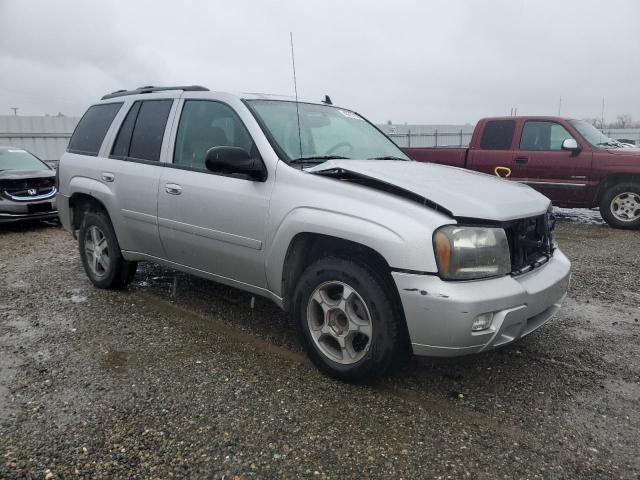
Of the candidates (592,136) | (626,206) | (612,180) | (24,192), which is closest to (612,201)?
(626,206)

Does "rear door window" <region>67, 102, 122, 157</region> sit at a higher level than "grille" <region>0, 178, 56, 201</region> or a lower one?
higher

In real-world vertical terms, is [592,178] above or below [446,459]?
above

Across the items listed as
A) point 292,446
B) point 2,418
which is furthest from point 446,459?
point 2,418

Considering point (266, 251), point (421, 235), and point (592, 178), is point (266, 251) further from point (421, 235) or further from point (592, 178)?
point (592, 178)

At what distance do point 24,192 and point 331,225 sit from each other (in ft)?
25.1

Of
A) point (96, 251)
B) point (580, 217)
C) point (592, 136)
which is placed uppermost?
point (592, 136)

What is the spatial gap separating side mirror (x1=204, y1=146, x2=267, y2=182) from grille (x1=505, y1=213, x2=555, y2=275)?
157cm

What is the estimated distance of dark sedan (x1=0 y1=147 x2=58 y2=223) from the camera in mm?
8344

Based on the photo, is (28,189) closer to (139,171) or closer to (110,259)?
(110,259)

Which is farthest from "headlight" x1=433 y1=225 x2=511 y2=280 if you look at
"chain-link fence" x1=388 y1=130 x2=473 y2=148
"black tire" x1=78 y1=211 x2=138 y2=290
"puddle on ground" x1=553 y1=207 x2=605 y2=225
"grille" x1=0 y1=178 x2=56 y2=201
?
"chain-link fence" x1=388 y1=130 x2=473 y2=148

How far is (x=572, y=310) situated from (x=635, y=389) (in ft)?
4.54

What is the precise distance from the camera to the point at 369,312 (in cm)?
280

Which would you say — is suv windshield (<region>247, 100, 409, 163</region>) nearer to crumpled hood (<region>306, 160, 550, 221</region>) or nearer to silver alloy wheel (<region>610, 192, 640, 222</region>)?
crumpled hood (<region>306, 160, 550, 221</region>)

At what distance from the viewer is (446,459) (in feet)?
7.77
